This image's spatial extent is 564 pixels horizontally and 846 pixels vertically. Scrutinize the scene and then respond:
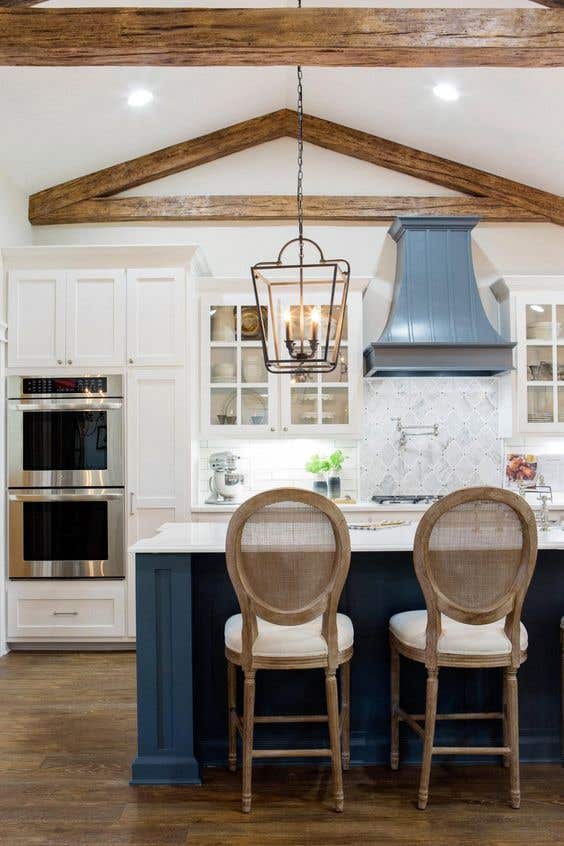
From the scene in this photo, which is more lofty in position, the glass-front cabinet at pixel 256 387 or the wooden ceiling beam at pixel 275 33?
the wooden ceiling beam at pixel 275 33

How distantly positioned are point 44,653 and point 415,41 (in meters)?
3.99

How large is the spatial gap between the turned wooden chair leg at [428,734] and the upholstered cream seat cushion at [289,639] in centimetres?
31

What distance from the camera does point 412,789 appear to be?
8.49 feet

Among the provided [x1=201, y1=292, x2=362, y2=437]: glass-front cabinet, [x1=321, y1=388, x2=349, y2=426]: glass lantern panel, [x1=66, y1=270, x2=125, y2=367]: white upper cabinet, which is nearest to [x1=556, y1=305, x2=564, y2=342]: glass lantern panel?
[x1=201, y1=292, x2=362, y2=437]: glass-front cabinet

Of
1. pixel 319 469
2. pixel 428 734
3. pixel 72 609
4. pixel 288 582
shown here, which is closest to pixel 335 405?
pixel 319 469

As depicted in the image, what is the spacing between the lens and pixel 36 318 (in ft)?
14.8

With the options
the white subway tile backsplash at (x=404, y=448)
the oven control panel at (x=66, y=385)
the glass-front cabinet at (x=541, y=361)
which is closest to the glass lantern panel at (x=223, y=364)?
the white subway tile backsplash at (x=404, y=448)

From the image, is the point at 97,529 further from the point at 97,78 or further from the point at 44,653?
the point at 97,78

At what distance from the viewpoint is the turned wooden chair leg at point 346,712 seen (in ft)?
8.71

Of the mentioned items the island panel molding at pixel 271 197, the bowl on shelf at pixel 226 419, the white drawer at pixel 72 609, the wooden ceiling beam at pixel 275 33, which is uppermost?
the island panel molding at pixel 271 197

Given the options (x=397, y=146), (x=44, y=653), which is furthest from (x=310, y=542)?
(x=397, y=146)

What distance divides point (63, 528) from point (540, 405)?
328cm

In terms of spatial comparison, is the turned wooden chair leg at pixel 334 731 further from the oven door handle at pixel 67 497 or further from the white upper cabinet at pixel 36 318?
the white upper cabinet at pixel 36 318

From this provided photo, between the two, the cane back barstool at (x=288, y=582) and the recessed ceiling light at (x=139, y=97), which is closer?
the cane back barstool at (x=288, y=582)
